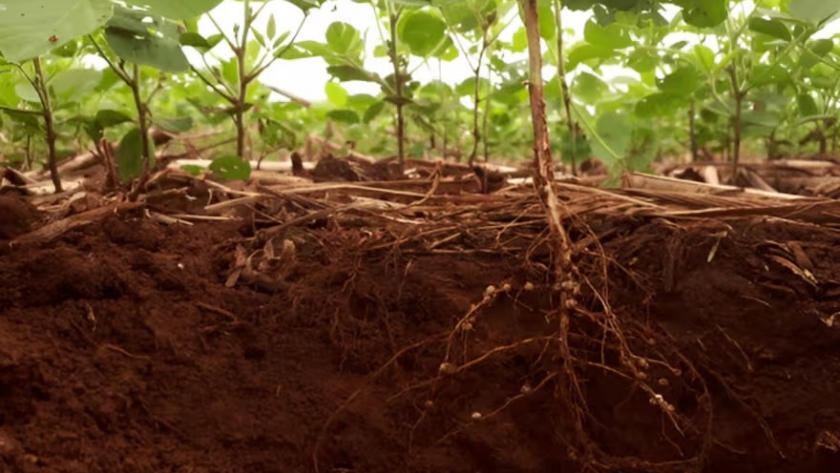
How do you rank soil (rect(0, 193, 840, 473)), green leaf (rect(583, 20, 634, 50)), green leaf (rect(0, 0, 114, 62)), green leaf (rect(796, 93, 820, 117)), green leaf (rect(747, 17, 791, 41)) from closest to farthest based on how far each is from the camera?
green leaf (rect(0, 0, 114, 62)) < soil (rect(0, 193, 840, 473)) < green leaf (rect(747, 17, 791, 41)) < green leaf (rect(583, 20, 634, 50)) < green leaf (rect(796, 93, 820, 117))

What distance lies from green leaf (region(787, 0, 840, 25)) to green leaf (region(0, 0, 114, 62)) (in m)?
1.03

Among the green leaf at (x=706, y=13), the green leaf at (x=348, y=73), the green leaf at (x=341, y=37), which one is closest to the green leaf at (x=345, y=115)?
the green leaf at (x=341, y=37)

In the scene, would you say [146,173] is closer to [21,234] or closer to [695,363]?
[21,234]

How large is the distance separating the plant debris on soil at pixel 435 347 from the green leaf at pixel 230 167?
0.22 metres

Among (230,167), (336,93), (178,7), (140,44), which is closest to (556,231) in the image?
(178,7)

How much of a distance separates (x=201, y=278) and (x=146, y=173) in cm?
24

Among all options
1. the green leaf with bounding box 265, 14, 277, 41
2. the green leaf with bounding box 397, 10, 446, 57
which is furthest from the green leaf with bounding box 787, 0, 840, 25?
the green leaf with bounding box 265, 14, 277, 41

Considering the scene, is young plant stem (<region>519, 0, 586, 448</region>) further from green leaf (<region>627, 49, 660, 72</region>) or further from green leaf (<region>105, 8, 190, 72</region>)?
green leaf (<region>627, 49, 660, 72</region>)

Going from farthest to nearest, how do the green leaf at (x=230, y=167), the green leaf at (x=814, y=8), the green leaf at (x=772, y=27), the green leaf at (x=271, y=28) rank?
1. the green leaf at (x=271, y=28)
2. the green leaf at (x=772, y=27)
3. the green leaf at (x=230, y=167)
4. the green leaf at (x=814, y=8)

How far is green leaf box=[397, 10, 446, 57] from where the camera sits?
1.72 meters

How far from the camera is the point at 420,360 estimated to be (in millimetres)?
1033

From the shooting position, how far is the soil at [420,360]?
3.10 ft

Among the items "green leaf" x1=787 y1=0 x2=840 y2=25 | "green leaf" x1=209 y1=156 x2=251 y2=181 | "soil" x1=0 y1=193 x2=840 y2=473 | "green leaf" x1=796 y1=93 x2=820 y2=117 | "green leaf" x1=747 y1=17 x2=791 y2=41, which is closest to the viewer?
"soil" x1=0 y1=193 x2=840 y2=473

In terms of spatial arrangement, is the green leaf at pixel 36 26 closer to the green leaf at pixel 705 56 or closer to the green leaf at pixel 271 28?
the green leaf at pixel 271 28
